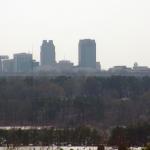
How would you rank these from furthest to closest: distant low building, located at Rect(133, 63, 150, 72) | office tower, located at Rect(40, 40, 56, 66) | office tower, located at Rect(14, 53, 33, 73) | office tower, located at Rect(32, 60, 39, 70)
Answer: office tower, located at Rect(40, 40, 56, 66), office tower, located at Rect(32, 60, 39, 70), office tower, located at Rect(14, 53, 33, 73), distant low building, located at Rect(133, 63, 150, 72)

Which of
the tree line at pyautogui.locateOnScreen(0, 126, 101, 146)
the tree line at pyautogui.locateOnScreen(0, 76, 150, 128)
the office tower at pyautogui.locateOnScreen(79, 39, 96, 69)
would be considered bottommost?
the tree line at pyautogui.locateOnScreen(0, 126, 101, 146)

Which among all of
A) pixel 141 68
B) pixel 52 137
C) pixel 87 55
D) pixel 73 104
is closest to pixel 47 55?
pixel 87 55

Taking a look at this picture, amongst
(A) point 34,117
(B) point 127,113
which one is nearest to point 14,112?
(A) point 34,117

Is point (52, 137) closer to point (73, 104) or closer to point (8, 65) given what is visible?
point (73, 104)

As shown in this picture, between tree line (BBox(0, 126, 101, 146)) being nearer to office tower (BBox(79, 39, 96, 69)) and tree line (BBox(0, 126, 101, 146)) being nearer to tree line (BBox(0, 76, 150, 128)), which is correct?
tree line (BBox(0, 76, 150, 128))

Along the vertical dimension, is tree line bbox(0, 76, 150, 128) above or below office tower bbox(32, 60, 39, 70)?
below

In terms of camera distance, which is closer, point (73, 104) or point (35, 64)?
point (73, 104)

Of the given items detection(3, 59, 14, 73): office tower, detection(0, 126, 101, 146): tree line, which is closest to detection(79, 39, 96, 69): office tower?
detection(3, 59, 14, 73): office tower

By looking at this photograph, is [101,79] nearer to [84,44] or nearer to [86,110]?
[86,110]
